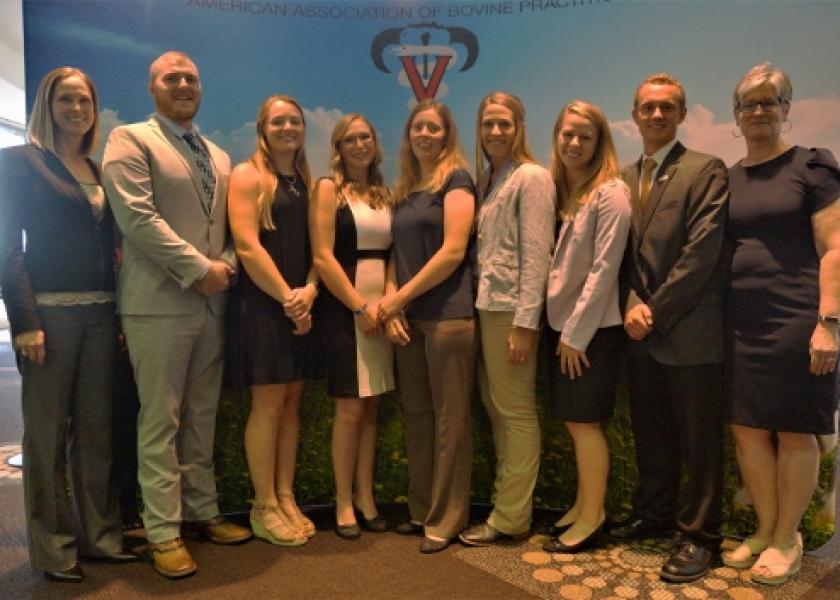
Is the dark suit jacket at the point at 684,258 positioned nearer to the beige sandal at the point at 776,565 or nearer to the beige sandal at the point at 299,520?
the beige sandal at the point at 776,565

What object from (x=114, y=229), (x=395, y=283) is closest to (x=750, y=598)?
(x=395, y=283)

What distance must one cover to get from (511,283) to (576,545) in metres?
1.06

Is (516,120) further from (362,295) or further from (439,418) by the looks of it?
(439,418)

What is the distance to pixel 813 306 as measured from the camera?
6.95ft

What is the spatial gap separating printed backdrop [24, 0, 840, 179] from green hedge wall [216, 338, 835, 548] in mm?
1576

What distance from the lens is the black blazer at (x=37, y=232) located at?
2127mm

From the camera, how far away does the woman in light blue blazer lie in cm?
225

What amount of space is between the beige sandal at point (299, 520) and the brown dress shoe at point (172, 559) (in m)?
0.44

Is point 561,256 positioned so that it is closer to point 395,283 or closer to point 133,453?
point 395,283

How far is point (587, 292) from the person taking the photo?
2260 mm

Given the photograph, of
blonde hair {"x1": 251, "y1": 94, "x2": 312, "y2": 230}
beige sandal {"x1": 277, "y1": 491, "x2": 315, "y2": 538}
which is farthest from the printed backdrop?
beige sandal {"x1": 277, "y1": 491, "x2": 315, "y2": 538}

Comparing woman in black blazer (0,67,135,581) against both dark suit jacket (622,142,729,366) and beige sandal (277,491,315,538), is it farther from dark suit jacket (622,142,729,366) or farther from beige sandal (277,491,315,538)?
dark suit jacket (622,142,729,366)

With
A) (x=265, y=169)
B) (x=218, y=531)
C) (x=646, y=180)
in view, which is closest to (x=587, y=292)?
(x=646, y=180)

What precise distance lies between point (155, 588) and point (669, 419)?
2.04 m
